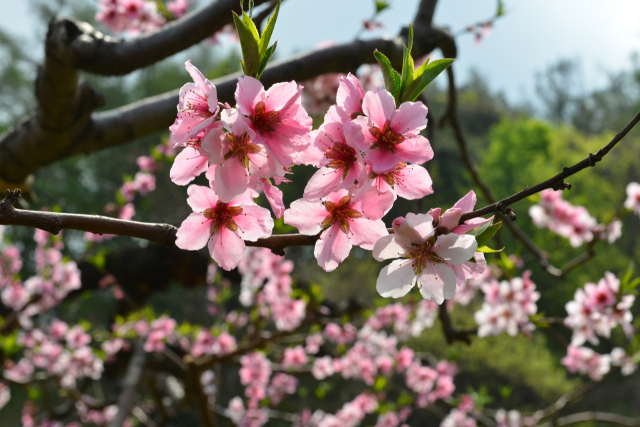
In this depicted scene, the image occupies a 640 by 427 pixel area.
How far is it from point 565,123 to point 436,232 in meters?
26.2

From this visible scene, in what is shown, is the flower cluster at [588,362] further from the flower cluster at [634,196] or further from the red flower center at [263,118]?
the red flower center at [263,118]

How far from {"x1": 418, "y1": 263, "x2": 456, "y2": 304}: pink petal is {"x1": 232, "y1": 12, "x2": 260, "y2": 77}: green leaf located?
1.20ft

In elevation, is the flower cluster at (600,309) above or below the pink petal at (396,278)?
below

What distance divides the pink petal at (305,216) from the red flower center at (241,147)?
90 millimetres

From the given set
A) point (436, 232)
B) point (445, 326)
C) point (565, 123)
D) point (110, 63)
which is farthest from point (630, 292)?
point (565, 123)

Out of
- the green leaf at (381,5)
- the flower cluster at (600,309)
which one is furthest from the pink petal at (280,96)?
the flower cluster at (600,309)

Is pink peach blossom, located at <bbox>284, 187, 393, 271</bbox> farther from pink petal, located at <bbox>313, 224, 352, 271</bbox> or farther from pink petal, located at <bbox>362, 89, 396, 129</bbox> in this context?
pink petal, located at <bbox>362, 89, 396, 129</bbox>

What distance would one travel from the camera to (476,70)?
28828 millimetres

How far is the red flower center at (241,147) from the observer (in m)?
0.56

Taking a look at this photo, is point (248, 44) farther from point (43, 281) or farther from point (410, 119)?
point (43, 281)

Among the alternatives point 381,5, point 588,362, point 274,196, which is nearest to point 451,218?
point 274,196

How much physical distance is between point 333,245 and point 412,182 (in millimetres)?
148

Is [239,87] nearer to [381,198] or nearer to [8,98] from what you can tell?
[381,198]

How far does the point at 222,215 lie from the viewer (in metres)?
0.66
